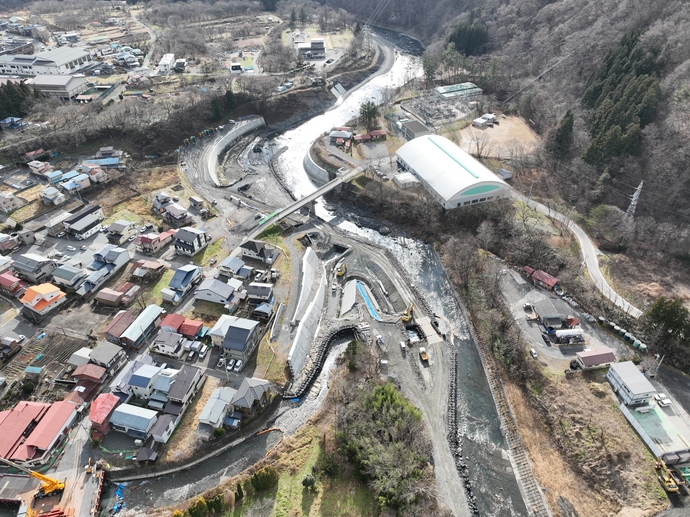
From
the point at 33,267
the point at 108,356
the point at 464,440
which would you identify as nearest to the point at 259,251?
the point at 108,356

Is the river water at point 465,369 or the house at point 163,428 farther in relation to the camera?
the house at point 163,428

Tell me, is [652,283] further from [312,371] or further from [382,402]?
[312,371]

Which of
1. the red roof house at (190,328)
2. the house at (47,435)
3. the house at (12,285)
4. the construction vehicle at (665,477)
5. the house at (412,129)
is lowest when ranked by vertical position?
the house at (12,285)

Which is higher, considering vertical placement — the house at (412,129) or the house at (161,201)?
the house at (412,129)

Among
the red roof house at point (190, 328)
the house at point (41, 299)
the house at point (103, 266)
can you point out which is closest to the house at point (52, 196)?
the house at point (103, 266)

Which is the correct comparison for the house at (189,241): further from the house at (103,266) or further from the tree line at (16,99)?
the tree line at (16,99)

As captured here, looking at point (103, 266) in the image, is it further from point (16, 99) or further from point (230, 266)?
point (16, 99)

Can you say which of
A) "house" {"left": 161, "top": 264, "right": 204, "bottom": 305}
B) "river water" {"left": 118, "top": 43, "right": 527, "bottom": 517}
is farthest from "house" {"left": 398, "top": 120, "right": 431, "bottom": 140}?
"house" {"left": 161, "top": 264, "right": 204, "bottom": 305}

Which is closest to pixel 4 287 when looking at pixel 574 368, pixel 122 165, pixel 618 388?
pixel 122 165
